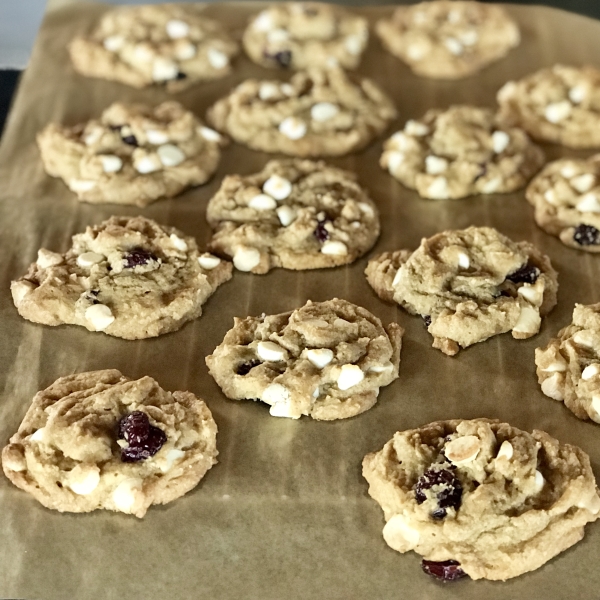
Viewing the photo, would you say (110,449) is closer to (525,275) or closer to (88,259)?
(88,259)

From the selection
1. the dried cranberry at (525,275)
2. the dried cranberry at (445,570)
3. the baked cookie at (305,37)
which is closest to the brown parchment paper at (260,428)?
the dried cranberry at (445,570)

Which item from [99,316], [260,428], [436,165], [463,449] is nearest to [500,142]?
[436,165]

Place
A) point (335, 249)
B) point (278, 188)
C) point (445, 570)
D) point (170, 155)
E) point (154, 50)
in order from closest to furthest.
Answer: point (445, 570), point (335, 249), point (278, 188), point (170, 155), point (154, 50)

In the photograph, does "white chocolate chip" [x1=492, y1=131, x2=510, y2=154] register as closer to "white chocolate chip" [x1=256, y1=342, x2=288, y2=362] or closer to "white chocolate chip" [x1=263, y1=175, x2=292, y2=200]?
"white chocolate chip" [x1=263, y1=175, x2=292, y2=200]

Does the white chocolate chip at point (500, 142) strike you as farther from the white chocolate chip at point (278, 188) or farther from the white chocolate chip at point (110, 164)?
the white chocolate chip at point (110, 164)

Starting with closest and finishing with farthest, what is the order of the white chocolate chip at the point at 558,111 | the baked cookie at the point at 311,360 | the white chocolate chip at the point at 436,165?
the baked cookie at the point at 311,360 → the white chocolate chip at the point at 436,165 → the white chocolate chip at the point at 558,111

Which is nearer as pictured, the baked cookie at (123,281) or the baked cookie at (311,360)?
the baked cookie at (311,360)

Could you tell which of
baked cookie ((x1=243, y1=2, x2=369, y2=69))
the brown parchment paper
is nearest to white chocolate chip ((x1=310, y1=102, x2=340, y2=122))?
the brown parchment paper

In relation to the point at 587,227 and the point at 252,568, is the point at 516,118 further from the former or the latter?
the point at 252,568
